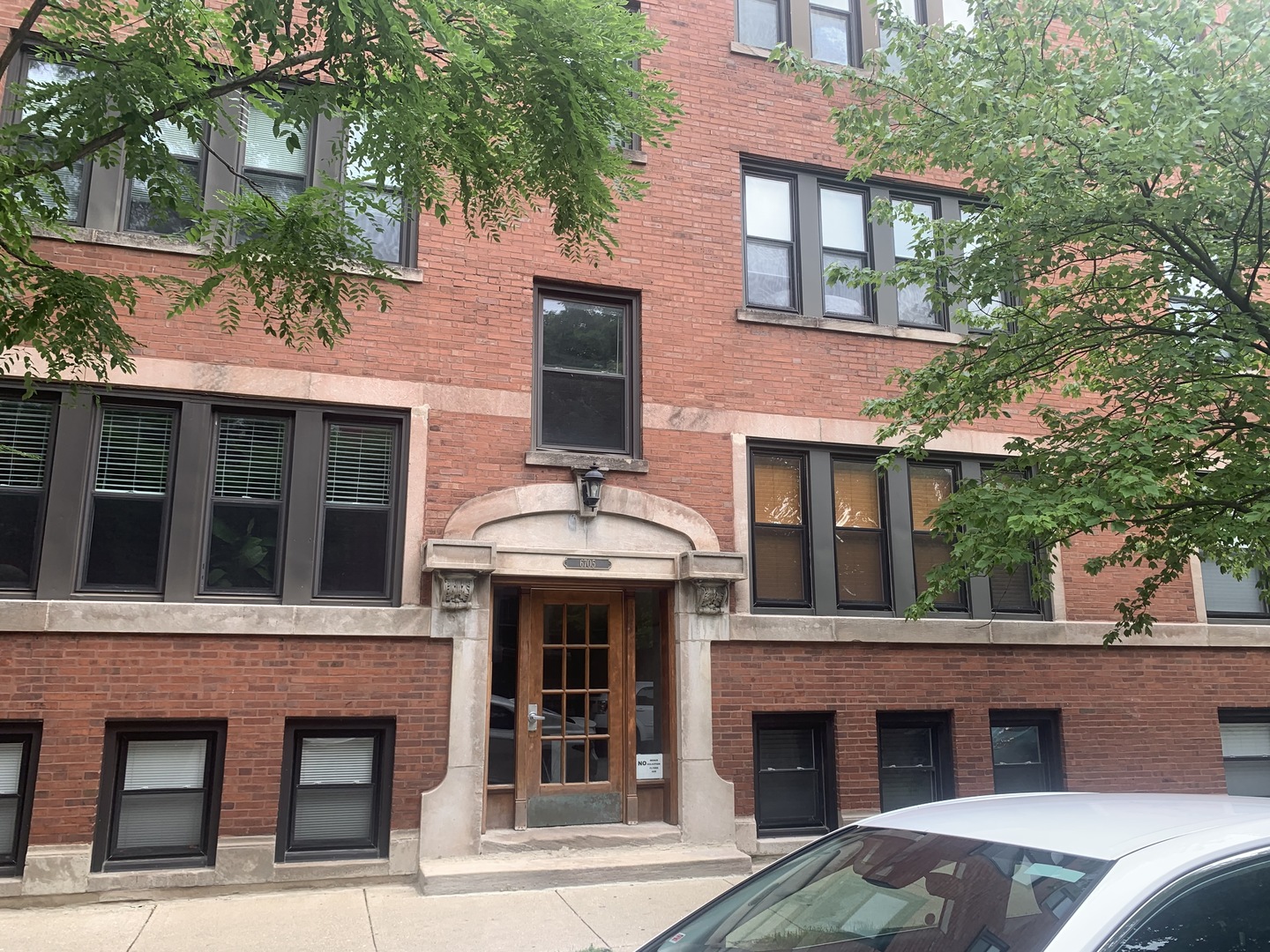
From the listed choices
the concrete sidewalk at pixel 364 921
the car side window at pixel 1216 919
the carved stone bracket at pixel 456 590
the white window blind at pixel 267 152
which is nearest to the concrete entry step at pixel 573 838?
the concrete sidewalk at pixel 364 921

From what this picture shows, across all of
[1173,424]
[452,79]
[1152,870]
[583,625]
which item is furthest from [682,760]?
[1152,870]

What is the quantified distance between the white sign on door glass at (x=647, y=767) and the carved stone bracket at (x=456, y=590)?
235cm

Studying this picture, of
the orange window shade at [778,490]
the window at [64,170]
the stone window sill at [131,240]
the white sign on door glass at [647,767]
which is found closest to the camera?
the stone window sill at [131,240]

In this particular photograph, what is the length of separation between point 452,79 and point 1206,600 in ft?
34.0

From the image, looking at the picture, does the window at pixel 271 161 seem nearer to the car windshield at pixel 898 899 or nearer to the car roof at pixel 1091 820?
the car windshield at pixel 898 899

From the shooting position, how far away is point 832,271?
818 centimetres

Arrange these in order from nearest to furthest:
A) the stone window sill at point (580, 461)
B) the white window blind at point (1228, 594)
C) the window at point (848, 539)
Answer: the stone window sill at point (580, 461), the window at point (848, 539), the white window blind at point (1228, 594)

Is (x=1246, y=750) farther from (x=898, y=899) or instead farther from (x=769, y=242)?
(x=898, y=899)

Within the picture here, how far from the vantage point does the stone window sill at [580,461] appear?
360 inches

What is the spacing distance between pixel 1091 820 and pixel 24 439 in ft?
27.9

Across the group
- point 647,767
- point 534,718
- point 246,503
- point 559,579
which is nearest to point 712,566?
point 559,579

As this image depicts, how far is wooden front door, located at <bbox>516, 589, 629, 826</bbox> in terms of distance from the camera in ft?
29.3

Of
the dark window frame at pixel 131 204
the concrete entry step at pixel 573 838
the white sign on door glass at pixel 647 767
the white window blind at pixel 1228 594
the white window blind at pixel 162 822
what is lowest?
the concrete entry step at pixel 573 838

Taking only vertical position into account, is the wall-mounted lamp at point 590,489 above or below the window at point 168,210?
below
